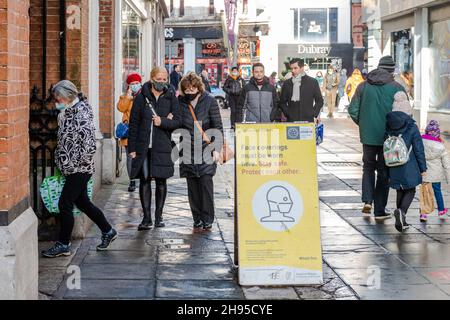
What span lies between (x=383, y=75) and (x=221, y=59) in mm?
52536

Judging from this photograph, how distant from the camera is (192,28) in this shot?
204ft

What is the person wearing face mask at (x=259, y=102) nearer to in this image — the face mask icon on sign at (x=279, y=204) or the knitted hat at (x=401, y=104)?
the knitted hat at (x=401, y=104)

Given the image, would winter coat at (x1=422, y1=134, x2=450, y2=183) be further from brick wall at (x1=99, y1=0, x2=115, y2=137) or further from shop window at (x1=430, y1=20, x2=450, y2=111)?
shop window at (x1=430, y1=20, x2=450, y2=111)

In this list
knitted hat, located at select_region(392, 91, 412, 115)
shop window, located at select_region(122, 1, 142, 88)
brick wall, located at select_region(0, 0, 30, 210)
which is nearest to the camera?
brick wall, located at select_region(0, 0, 30, 210)

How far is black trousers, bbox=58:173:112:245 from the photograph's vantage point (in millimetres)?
8523

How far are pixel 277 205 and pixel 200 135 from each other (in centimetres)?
261

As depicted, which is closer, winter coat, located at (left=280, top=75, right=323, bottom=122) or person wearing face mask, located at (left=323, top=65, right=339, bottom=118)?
winter coat, located at (left=280, top=75, right=323, bottom=122)

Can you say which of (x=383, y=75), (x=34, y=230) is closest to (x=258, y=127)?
(x=34, y=230)

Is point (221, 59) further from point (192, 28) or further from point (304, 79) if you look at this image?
point (304, 79)

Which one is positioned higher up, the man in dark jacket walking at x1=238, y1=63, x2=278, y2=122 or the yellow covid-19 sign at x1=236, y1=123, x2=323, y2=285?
the man in dark jacket walking at x1=238, y1=63, x2=278, y2=122

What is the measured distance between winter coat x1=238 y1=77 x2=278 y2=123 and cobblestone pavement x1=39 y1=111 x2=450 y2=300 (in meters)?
1.99

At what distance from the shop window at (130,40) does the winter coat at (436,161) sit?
8069 mm

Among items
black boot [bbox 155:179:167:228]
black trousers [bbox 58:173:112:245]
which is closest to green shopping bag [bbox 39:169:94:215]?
black trousers [bbox 58:173:112:245]

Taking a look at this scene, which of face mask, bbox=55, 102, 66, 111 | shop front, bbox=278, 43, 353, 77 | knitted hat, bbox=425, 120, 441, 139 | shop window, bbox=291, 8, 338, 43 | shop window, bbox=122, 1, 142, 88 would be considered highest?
shop window, bbox=291, 8, 338, 43
